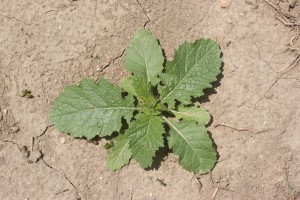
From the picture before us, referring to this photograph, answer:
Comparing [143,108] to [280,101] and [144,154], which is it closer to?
[144,154]

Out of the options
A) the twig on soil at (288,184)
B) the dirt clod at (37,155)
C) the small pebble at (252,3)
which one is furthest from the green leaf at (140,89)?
the twig on soil at (288,184)

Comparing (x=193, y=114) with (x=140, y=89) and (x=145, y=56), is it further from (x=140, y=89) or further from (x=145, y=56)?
(x=145, y=56)

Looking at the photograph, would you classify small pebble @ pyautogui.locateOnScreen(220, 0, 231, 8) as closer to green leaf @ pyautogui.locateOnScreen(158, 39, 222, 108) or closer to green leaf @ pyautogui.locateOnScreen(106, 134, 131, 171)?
green leaf @ pyautogui.locateOnScreen(158, 39, 222, 108)

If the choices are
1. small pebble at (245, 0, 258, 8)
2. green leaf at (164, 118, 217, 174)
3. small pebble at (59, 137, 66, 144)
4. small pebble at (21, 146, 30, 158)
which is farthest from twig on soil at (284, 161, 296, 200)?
small pebble at (21, 146, 30, 158)

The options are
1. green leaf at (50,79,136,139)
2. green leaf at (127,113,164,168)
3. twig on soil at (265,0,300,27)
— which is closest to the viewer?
green leaf at (127,113,164,168)

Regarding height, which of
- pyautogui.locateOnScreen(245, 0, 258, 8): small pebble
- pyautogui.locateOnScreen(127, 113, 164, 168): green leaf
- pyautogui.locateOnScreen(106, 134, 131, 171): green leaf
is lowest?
pyautogui.locateOnScreen(106, 134, 131, 171): green leaf

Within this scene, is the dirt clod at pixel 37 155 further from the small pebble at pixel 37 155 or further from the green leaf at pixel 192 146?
the green leaf at pixel 192 146
